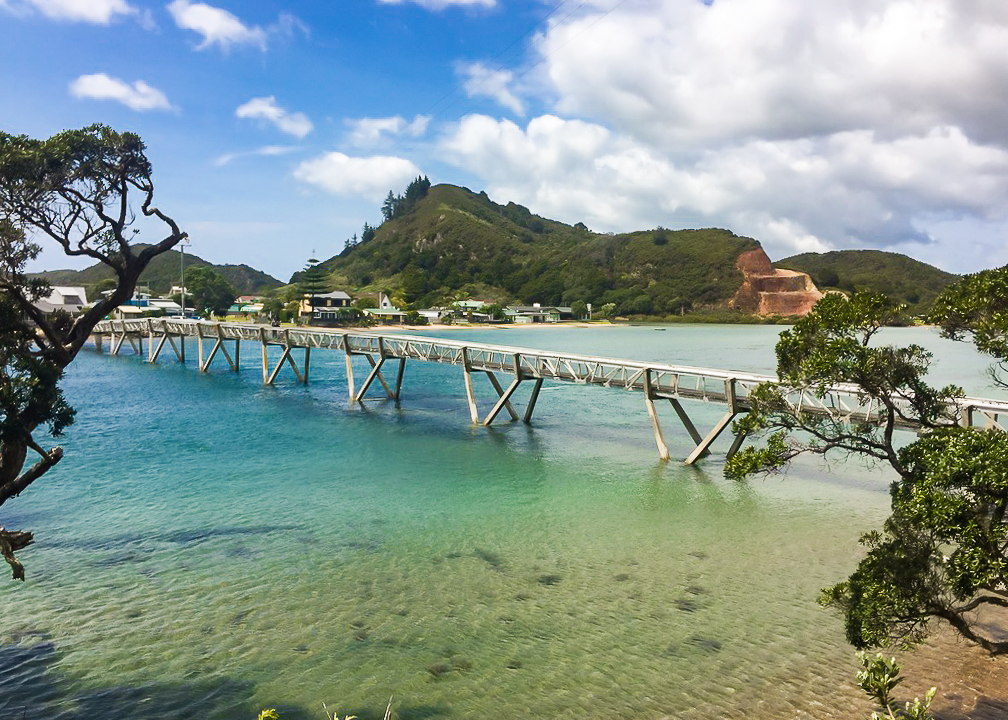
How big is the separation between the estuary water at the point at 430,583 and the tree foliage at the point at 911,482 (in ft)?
9.28

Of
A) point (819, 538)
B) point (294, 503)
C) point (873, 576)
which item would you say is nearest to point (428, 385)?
point (294, 503)

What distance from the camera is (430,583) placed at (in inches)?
535

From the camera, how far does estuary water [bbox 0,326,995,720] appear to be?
9.78 m

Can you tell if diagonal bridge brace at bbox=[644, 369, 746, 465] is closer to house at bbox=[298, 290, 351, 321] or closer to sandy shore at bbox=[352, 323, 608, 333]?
sandy shore at bbox=[352, 323, 608, 333]

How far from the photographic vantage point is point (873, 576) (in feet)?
24.7

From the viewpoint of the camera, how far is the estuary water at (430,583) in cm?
978

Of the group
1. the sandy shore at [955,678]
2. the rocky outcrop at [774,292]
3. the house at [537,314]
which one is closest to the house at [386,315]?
the house at [537,314]

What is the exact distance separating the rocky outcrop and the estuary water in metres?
147

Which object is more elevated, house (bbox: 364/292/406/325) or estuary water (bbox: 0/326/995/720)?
house (bbox: 364/292/406/325)

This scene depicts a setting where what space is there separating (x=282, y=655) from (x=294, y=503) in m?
8.98

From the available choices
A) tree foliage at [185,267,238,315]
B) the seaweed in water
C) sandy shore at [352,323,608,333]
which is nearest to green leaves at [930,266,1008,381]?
the seaweed in water

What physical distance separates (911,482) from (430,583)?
9.04 meters

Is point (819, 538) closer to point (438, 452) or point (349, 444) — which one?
point (438, 452)

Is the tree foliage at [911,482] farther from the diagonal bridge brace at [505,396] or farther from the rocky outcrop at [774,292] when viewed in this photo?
the rocky outcrop at [774,292]
